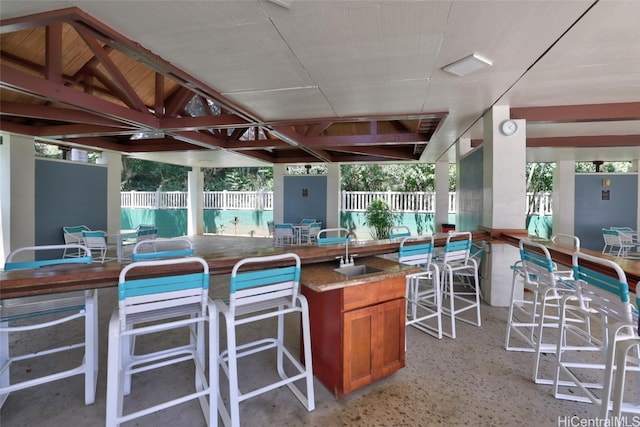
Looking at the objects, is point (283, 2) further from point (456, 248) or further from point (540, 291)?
point (540, 291)

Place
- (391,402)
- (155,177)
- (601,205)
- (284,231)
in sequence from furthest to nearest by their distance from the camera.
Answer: (155,177) < (601,205) < (284,231) < (391,402)

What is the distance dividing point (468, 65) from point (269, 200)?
8.55 m

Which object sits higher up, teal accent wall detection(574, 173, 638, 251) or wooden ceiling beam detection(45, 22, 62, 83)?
wooden ceiling beam detection(45, 22, 62, 83)

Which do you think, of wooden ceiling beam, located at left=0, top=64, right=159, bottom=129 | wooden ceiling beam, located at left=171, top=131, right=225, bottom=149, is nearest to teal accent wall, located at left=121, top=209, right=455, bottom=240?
wooden ceiling beam, located at left=171, top=131, right=225, bottom=149

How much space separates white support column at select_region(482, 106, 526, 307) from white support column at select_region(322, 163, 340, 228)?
514 cm

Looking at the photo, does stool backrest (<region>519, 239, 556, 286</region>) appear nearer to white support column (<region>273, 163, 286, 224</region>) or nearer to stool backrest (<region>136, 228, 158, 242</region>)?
stool backrest (<region>136, 228, 158, 242</region>)

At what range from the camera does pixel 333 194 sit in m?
8.58

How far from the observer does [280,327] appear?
215cm

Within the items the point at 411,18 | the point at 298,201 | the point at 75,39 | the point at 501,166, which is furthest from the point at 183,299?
the point at 298,201

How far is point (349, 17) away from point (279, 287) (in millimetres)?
1776

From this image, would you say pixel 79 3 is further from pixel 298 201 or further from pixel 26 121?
pixel 298 201

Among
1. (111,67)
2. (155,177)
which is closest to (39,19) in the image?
(111,67)

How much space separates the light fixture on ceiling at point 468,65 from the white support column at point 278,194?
6805mm

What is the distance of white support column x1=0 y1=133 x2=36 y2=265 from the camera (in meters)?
5.05
